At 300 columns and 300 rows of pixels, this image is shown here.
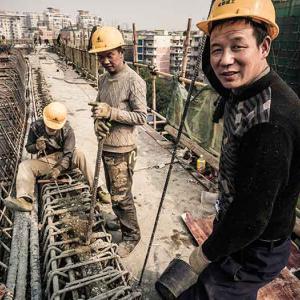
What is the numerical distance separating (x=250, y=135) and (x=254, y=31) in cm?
52

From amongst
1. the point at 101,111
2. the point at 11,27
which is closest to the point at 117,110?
the point at 101,111

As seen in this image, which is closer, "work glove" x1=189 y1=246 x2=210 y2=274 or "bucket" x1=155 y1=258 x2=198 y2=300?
"work glove" x1=189 y1=246 x2=210 y2=274

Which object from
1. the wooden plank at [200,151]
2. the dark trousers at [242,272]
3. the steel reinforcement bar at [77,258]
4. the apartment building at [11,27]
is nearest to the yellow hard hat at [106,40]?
the steel reinforcement bar at [77,258]

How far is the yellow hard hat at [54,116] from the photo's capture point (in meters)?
4.47

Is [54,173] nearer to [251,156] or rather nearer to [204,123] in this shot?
[204,123]

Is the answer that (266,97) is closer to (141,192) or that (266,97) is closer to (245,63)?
(245,63)

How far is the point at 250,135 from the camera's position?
1.30 metres

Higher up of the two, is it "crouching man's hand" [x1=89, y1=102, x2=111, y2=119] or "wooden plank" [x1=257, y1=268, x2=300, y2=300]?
"crouching man's hand" [x1=89, y1=102, x2=111, y2=119]

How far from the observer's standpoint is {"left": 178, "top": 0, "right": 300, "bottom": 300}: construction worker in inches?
49.3

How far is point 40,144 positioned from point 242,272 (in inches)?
153

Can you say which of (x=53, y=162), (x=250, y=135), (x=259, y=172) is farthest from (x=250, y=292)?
(x=53, y=162)

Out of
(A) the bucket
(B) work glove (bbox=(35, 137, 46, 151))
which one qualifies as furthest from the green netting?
(A) the bucket

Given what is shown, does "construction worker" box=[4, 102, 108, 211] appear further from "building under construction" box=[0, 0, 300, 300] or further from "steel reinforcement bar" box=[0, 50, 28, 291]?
"steel reinforcement bar" box=[0, 50, 28, 291]

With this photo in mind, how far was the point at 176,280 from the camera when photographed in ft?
6.70
